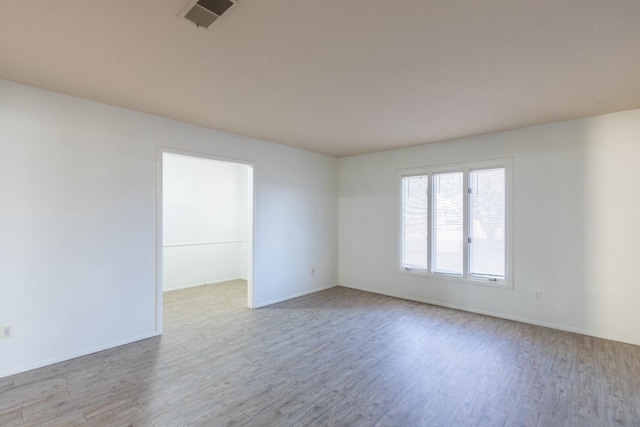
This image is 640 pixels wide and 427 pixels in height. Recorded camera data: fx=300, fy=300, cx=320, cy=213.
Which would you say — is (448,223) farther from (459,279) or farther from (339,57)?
(339,57)

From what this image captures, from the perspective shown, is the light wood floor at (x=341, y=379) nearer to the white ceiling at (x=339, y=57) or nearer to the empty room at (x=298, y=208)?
the empty room at (x=298, y=208)

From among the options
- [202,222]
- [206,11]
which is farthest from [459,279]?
[202,222]

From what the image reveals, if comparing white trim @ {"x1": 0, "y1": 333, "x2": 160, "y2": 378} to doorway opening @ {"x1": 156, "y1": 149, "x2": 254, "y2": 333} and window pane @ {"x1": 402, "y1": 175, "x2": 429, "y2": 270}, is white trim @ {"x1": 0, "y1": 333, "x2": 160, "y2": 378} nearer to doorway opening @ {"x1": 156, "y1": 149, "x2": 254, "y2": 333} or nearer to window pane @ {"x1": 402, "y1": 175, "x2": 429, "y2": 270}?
doorway opening @ {"x1": 156, "y1": 149, "x2": 254, "y2": 333}

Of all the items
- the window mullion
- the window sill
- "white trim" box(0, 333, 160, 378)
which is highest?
the window mullion

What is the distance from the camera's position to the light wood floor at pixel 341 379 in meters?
2.18

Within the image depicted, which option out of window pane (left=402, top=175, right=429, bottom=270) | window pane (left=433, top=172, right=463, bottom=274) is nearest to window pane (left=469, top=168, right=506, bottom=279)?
window pane (left=433, top=172, right=463, bottom=274)

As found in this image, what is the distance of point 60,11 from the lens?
1791mm

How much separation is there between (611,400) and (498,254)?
7.10 ft

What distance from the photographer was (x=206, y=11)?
1753 millimetres

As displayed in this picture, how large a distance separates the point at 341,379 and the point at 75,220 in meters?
3.09

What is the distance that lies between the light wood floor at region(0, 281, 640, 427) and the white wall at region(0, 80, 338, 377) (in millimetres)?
331

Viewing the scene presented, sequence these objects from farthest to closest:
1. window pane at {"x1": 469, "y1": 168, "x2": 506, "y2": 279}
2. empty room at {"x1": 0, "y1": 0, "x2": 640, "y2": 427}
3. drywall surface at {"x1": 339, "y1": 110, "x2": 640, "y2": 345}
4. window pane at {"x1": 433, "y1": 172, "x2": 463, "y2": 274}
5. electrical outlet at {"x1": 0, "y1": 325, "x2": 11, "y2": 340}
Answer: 1. window pane at {"x1": 433, "y1": 172, "x2": 463, "y2": 274}
2. window pane at {"x1": 469, "y1": 168, "x2": 506, "y2": 279}
3. drywall surface at {"x1": 339, "y1": 110, "x2": 640, "y2": 345}
4. electrical outlet at {"x1": 0, "y1": 325, "x2": 11, "y2": 340}
5. empty room at {"x1": 0, "y1": 0, "x2": 640, "y2": 427}

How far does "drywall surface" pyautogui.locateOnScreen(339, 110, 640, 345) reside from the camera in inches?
136

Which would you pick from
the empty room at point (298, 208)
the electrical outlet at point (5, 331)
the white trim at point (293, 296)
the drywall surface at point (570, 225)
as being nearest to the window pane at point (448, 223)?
the empty room at point (298, 208)
